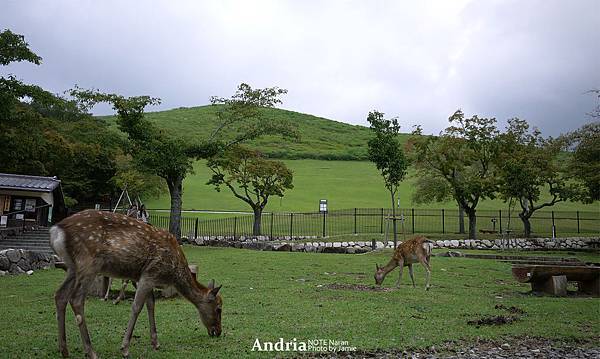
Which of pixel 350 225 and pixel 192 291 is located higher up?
pixel 350 225

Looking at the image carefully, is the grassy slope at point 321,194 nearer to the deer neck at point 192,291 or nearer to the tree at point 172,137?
the tree at point 172,137

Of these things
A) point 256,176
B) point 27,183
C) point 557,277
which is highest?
point 256,176

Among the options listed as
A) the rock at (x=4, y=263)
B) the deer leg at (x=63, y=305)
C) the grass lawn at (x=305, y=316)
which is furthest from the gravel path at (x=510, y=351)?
the rock at (x=4, y=263)

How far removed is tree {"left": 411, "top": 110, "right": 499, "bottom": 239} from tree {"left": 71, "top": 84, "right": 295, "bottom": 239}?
13081mm

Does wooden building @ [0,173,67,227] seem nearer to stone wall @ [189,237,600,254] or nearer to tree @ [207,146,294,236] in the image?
stone wall @ [189,237,600,254]

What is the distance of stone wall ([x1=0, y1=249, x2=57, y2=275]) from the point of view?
1653cm

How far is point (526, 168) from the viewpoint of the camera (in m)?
33.0

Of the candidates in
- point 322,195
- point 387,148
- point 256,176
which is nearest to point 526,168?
point 387,148

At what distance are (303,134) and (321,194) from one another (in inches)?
2515

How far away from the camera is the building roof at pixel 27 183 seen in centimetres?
2535

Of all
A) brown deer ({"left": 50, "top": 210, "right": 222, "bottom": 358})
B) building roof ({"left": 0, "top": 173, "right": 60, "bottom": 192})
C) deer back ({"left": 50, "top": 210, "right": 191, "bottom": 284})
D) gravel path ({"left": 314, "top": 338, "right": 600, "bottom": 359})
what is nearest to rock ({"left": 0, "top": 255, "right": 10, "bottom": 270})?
building roof ({"left": 0, "top": 173, "right": 60, "bottom": 192})

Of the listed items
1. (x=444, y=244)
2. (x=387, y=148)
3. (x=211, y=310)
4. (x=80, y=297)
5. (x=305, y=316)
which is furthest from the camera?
(x=444, y=244)

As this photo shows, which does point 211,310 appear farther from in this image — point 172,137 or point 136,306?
point 172,137

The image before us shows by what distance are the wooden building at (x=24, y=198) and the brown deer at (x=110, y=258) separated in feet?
73.1
